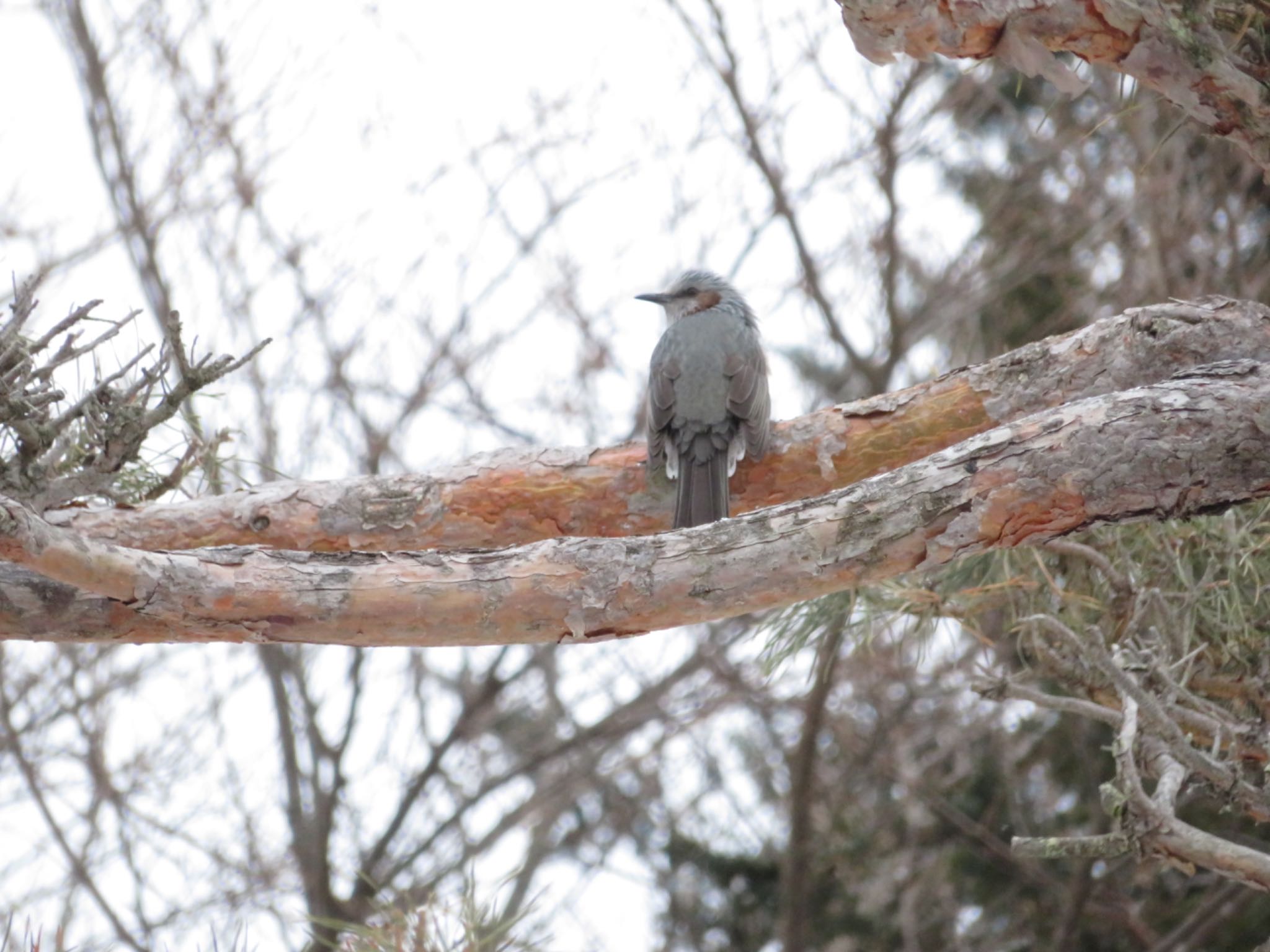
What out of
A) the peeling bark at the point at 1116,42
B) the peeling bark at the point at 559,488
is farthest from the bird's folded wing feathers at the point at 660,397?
the peeling bark at the point at 1116,42

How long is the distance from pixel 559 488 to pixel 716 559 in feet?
4.02

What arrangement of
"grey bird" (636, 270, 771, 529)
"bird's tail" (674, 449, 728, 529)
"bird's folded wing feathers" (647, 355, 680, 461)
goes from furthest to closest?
"bird's folded wing feathers" (647, 355, 680, 461) → "grey bird" (636, 270, 771, 529) → "bird's tail" (674, 449, 728, 529)

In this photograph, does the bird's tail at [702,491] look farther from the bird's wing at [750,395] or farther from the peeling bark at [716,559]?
the peeling bark at [716,559]

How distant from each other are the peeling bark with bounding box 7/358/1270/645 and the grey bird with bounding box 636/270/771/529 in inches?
38.1

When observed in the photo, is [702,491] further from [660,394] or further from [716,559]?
[716,559]

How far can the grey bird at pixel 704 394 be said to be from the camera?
4117 mm

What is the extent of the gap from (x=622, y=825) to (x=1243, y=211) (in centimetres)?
492

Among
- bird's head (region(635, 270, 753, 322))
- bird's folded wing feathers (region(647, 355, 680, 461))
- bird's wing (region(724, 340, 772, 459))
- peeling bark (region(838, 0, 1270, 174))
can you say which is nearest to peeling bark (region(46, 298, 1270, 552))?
bird's wing (region(724, 340, 772, 459))

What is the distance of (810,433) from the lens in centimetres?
389

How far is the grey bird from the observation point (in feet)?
13.5

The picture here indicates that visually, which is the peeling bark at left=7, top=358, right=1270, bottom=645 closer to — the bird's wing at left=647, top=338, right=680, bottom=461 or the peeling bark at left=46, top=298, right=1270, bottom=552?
Result: the peeling bark at left=46, top=298, right=1270, bottom=552

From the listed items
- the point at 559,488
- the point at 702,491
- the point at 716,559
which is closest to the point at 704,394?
the point at 702,491

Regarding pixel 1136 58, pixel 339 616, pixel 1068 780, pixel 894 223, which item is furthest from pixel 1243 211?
pixel 339 616

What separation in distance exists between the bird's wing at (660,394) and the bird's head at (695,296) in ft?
2.06
